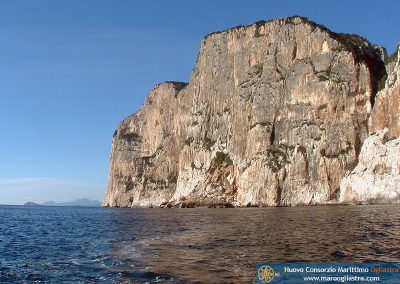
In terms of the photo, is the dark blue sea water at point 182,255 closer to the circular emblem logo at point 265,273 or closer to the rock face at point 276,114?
the circular emblem logo at point 265,273

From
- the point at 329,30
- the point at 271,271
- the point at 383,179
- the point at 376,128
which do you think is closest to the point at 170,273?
the point at 271,271

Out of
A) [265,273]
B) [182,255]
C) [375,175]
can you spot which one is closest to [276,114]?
[375,175]

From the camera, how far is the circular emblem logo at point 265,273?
1785cm

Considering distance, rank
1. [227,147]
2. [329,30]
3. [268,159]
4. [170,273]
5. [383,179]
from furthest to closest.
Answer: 1. [227,147]
2. [329,30]
3. [268,159]
4. [383,179]
5. [170,273]

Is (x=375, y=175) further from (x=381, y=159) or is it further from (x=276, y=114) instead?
(x=276, y=114)

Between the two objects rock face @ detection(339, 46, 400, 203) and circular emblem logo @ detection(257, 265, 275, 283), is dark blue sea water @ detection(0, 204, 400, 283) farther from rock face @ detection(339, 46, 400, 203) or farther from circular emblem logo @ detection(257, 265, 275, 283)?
rock face @ detection(339, 46, 400, 203)

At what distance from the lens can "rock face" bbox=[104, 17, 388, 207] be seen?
116438 millimetres

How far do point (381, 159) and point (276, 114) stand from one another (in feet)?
164

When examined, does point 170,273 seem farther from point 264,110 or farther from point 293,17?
point 293,17

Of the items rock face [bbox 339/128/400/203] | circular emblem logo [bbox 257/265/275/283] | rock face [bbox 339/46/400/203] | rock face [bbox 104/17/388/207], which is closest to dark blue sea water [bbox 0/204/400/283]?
circular emblem logo [bbox 257/265/275/283]

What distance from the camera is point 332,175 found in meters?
112

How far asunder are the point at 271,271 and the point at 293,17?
141 meters

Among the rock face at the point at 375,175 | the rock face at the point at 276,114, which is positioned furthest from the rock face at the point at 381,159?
the rock face at the point at 276,114

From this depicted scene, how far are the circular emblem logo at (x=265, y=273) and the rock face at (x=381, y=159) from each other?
74.0 m
